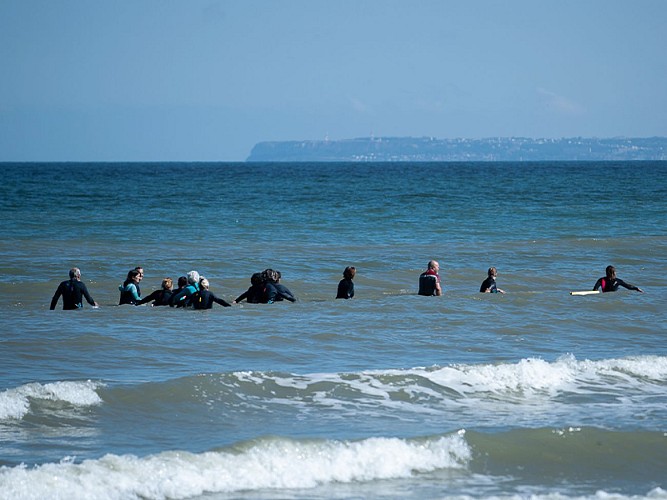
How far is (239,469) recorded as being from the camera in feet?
28.4

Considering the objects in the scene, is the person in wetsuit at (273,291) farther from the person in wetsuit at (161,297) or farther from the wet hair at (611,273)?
the wet hair at (611,273)

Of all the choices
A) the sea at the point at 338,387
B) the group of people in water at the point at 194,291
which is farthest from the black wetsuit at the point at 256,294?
the sea at the point at 338,387

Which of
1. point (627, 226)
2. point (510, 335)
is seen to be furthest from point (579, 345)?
point (627, 226)

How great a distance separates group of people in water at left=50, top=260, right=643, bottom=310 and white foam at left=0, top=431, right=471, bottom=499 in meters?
8.29

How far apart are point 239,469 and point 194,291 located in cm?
887

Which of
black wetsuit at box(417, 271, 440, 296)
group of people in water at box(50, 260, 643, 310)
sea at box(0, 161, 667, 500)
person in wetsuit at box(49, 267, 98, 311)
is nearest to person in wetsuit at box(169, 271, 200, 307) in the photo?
group of people in water at box(50, 260, 643, 310)

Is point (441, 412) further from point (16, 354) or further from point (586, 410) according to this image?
point (16, 354)

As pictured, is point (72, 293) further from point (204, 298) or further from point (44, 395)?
point (44, 395)

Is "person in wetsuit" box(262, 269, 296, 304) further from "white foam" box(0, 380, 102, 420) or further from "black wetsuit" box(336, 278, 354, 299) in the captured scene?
"white foam" box(0, 380, 102, 420)

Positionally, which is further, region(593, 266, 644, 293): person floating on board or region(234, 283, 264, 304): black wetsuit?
region(593, 266, 644, 293): person floating on board

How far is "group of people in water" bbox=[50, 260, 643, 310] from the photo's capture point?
675 inches

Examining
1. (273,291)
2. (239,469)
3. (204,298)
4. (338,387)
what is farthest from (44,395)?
(273,291)

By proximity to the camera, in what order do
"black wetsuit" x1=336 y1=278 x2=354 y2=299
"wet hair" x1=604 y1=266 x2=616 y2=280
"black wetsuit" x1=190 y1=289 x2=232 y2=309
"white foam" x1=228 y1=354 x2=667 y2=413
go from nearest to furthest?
"white foam" x1=228 y1=354 x2=667 y2=413 → "black wetsuit" x1=190 y1=289 x2=232 y2=309 → "black wetsuit" x1=336 y1=278 x2=354 y2=299 → "wet hair" x1=604 y1=266 x2=616 y2=280

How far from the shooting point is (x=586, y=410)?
1061 centimetres
